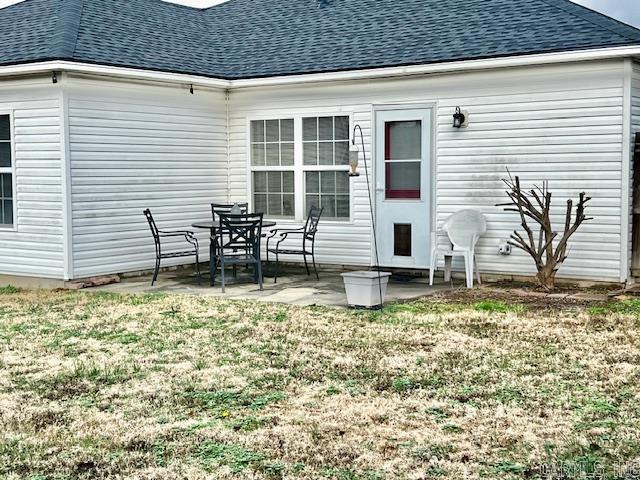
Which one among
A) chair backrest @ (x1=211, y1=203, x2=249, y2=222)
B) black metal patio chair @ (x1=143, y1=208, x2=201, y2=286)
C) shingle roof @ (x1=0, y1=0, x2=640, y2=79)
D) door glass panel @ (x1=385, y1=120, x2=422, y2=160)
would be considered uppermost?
shingle roof @ (x1=0, y1=0, x2=640, y2=79)

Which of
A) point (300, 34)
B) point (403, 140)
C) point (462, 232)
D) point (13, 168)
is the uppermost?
point (300, 34)

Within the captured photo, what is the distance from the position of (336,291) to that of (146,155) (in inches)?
130

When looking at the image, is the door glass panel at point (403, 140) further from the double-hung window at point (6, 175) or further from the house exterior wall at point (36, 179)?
the double-hung window at point (6, 175)

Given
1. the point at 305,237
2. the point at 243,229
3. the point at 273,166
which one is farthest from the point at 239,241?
the point at 273,166

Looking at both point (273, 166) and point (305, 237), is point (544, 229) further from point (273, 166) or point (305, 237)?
point (273, 166)

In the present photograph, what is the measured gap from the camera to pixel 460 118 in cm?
1071

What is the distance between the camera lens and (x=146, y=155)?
37.9 feet

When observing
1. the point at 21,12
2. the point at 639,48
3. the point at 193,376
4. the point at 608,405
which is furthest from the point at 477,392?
the point at 21,12

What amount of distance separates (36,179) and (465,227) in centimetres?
530

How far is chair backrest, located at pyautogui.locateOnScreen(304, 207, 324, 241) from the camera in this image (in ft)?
37.4

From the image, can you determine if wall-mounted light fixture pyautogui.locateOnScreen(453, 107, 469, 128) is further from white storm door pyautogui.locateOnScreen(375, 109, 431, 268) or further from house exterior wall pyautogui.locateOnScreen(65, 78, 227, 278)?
house exterior wall pyautogui.locateOnScreen(65, 78, 227, 278)

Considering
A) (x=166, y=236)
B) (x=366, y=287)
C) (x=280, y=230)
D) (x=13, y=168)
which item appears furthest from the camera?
(x=280, y=230)

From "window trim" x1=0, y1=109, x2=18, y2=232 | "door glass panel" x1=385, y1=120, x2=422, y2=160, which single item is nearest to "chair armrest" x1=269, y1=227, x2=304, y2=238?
"door glass panel" x1=385, y1=120, x2=422, y2=160

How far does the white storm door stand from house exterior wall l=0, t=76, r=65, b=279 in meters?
4.04
